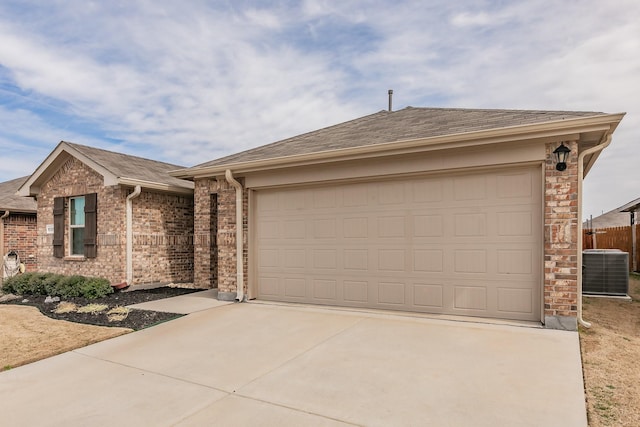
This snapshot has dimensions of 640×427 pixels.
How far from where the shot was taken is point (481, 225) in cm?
574

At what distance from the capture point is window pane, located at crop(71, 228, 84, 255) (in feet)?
34.2

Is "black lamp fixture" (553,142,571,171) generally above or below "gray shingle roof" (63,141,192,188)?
below

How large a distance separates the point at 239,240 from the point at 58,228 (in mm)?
6555

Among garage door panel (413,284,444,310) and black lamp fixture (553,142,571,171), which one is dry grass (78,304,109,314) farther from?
black lamp fixture (553,142,571,171)

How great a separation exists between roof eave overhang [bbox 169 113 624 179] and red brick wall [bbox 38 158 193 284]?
14.1 ft

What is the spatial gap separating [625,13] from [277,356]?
307 inches

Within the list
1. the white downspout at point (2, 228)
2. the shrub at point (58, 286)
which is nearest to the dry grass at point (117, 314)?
the shrub at point (58, 286)

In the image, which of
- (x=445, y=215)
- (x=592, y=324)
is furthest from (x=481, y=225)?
(x=592, y=324)

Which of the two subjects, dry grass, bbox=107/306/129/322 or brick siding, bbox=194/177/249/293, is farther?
brick siding, bbox=194/177/249/293

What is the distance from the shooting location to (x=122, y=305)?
7633 mm

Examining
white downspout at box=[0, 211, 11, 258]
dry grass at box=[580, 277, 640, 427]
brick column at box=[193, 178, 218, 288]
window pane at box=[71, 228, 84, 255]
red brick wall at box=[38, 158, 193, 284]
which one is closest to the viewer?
dry grass at box=[580, 277, 640, 427]

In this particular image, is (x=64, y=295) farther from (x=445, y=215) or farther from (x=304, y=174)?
(x=445, y=215)

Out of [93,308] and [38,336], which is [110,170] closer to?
[93,308]

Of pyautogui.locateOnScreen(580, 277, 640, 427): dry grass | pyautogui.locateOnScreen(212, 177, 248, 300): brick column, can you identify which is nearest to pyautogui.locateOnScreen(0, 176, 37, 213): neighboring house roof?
pyautogui.locateOnScreen(212, 177, 248, 300): brick column
